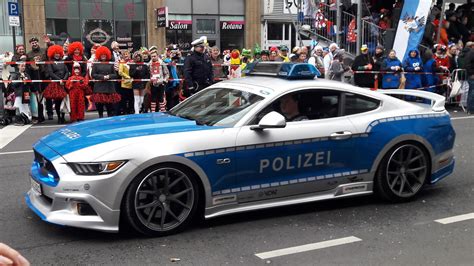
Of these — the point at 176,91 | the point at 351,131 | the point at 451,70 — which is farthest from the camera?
the point at 451,70

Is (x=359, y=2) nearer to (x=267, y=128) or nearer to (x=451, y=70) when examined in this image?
(x=451, y=70)

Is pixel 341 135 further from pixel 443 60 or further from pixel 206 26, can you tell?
pixel 206 26

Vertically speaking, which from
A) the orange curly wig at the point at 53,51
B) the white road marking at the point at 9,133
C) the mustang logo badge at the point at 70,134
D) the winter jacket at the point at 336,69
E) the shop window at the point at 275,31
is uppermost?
the shop window at the point at 275,31

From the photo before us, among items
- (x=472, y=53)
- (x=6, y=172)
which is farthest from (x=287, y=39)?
(x=6, y=172)

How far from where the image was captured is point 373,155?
18.9ft

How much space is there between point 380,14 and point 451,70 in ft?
10.9

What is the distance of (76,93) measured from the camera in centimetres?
1288

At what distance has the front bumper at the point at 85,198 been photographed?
181 inches

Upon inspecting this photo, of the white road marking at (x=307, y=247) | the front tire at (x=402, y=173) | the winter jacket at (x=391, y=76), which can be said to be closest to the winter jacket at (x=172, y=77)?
the winter jacket at (x=391, y=76)

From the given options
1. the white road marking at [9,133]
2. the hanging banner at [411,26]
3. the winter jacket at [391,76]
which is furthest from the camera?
the hanging banner at [411,26]

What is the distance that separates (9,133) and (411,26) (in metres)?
11.3

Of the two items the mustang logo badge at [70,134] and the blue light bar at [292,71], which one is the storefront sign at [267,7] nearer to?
the blue light bar at [292,71]

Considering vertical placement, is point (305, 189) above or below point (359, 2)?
below

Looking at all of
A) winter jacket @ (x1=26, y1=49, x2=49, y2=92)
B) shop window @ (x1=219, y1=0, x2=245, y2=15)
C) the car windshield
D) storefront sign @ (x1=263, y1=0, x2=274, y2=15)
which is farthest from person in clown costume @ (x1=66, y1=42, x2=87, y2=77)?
storefront sign @ (x1=263, y1=0, x2=274, y2=15)
